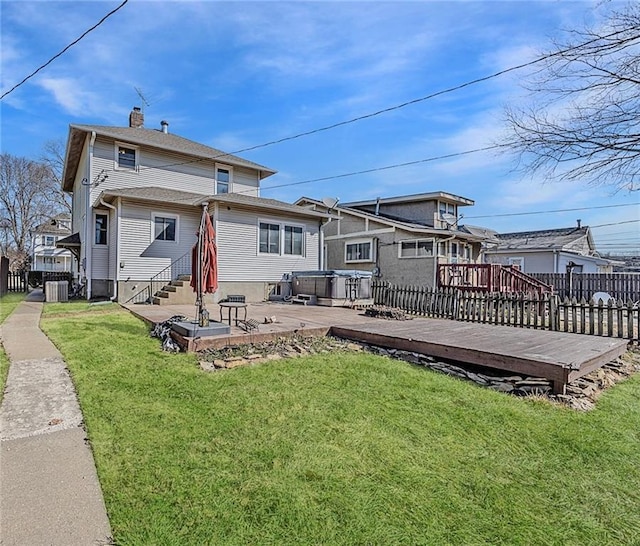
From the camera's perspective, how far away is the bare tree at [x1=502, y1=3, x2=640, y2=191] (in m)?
6.28

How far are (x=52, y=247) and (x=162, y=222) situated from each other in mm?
38439

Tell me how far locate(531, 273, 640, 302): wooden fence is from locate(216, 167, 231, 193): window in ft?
50.9

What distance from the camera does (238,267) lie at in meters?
14.8

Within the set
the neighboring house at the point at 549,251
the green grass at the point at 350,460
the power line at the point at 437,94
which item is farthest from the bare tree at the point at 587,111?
the neighboring house at the point at 549,251

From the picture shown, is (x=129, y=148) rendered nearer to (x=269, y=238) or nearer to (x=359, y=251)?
(x=269, y=238)

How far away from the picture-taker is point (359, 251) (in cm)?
2164

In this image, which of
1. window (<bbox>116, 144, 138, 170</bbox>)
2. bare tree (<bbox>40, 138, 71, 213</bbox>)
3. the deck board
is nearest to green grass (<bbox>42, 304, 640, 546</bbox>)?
the deck board

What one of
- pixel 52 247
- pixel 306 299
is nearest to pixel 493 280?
pixel 306 299

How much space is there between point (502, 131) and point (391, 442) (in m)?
7.10

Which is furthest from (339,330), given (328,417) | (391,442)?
(391,442)

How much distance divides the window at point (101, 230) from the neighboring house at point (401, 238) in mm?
9186

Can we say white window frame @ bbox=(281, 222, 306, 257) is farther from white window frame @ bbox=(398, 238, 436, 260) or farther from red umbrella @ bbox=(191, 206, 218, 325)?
red umbrella @ bbox=(191, 206, 218, 325)

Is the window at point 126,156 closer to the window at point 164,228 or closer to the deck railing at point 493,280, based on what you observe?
the window at point 164,228

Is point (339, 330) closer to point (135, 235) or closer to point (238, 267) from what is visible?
point (238, 267)
